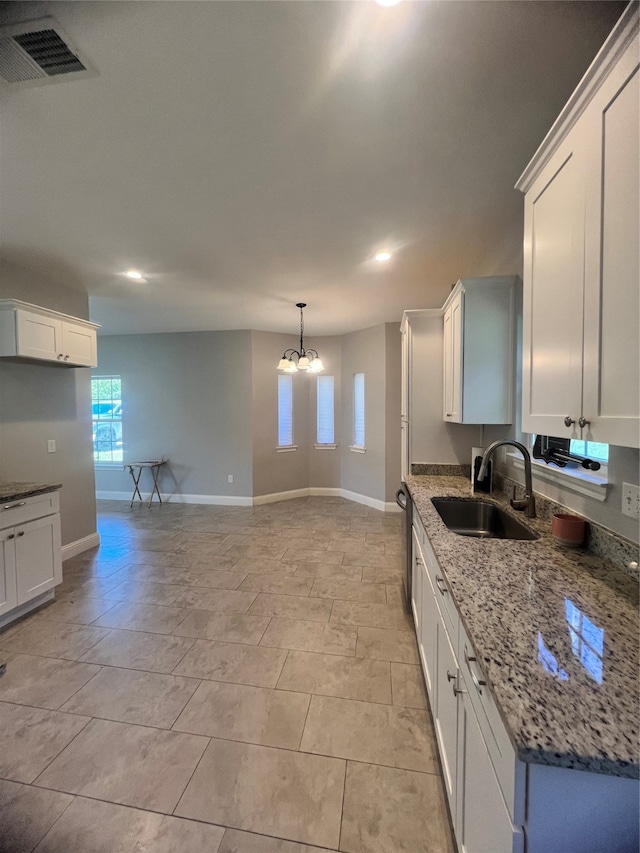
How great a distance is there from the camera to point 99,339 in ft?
19.1

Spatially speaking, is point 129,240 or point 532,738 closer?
point 532,738

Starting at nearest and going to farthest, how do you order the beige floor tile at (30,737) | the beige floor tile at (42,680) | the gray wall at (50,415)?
the beige floor tile at (30,737)
the beige floor tile at (42,680)
the gray wall at (50,415)

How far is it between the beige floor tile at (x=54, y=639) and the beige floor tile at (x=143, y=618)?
4.2 inches

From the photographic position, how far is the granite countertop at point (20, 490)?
7.95 ft

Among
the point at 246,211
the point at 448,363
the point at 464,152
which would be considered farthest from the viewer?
the point at 448,363

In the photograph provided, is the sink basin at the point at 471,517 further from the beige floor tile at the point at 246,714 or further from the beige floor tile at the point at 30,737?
the beige floor tile at the point at 30,737

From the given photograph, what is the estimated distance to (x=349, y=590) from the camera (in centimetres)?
286

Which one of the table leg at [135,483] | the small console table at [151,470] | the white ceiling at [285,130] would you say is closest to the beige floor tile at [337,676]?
the white ceiling at [285,130]

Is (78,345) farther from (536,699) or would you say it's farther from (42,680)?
(536,699)

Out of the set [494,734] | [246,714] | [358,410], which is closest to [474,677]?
[494,734]

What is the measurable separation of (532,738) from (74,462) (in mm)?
4311

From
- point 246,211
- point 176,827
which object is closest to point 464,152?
point 246,211

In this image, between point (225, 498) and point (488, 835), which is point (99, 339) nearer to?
point (225, 498)

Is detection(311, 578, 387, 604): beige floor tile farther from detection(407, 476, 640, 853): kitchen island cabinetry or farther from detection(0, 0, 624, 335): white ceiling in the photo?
detection(0, 0, 624, 335): white ceiling
